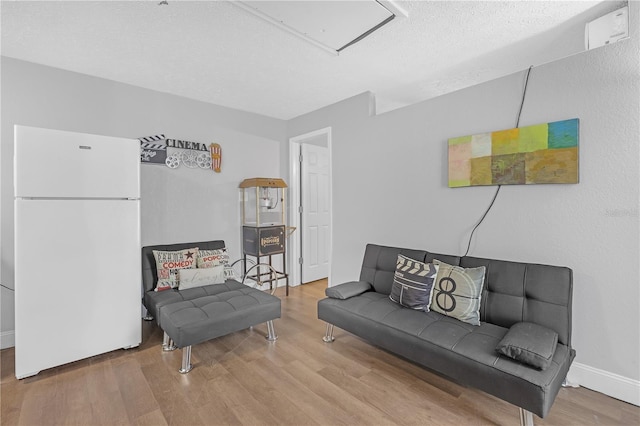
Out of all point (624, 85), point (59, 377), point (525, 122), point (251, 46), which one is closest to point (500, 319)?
point (525, 122)

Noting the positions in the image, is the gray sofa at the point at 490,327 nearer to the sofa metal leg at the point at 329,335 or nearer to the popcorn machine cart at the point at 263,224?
the sofa metal leg at the point at 329,335

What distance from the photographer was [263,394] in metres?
1.93

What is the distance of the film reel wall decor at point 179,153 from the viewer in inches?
126

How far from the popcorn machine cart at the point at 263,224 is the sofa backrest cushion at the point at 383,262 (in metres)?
1.32

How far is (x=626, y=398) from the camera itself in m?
1.84

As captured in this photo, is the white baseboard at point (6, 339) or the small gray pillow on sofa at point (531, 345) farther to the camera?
the white baseboard at point (6, 339)

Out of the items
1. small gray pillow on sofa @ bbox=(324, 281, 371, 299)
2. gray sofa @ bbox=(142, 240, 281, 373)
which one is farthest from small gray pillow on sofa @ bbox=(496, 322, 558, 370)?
gray sofa @ bbox=(142, 240, 281, 373)

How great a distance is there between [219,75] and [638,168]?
330 centimetres

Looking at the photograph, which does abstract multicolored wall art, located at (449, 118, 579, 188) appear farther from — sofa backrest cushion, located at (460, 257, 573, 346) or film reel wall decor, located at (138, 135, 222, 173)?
film reel wall decor, located at (138, 135, 222, 173)

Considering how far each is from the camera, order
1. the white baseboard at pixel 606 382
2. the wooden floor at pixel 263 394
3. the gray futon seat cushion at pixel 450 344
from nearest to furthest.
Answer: the gray futon seat cushion at pixel 450 344 → the wooden floor at pixel 263 394 → the white baseboard at pixel 606 382

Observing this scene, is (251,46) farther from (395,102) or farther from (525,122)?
(525,122)

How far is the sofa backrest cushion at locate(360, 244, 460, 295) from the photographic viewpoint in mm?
2664

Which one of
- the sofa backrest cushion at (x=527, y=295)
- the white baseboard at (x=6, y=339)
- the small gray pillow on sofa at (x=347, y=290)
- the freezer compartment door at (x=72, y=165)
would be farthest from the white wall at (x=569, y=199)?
the white baseboard at (x=6, y=339)

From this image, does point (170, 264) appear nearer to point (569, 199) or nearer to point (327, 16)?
point (327, 16)
